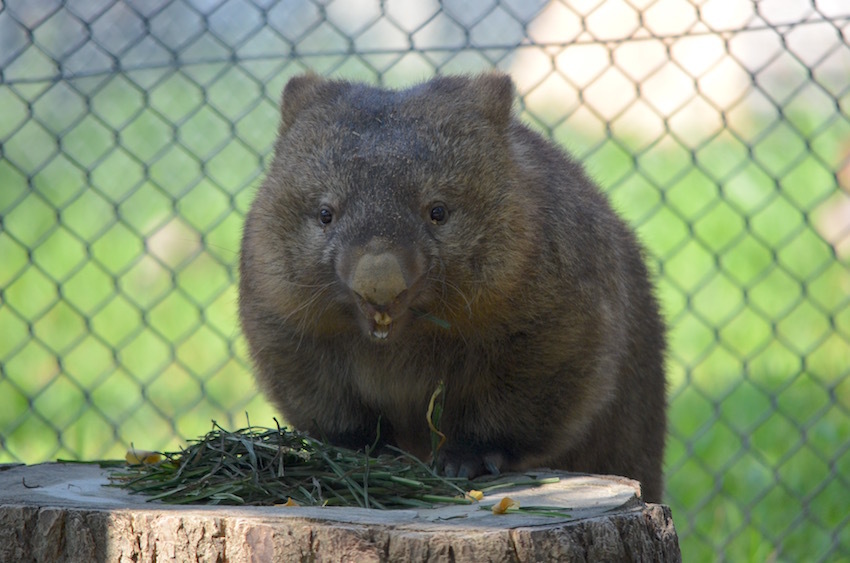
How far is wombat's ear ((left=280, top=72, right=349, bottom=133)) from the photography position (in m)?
4.02

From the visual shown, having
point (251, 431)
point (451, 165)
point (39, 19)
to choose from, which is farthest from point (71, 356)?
point (451, 165)

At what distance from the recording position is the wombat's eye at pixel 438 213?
3516 millimetres

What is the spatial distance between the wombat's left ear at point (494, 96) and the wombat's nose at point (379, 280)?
886mm

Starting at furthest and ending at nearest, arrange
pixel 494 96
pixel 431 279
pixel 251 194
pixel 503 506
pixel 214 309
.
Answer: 1. pixel 214 309
2. pixel 251 194
3. pixel 494 96
4. pixel 431 279
5. pixel 503 506

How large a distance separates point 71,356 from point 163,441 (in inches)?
47.1

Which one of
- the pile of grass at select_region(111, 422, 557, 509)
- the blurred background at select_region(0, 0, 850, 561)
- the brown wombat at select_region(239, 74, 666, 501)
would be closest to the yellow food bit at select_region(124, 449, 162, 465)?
the pile of grass at select_region(111, 422, 557, 509)

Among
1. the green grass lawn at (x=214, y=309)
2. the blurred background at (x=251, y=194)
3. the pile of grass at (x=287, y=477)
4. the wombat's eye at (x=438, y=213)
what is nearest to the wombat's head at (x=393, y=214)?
the wombat's eye at (x=438, y=213)

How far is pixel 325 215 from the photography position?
11.8ft

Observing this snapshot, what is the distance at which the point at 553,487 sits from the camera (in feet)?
11.0

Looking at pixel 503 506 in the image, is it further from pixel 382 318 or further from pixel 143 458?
pixel 143 458

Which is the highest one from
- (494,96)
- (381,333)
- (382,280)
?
(494,96)

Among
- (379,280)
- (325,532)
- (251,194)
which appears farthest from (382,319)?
(251,194)

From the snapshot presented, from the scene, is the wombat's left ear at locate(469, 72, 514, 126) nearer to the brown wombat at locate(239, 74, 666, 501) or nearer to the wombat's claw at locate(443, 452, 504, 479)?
the brown wombat at locate(239, 74, 666, 501)

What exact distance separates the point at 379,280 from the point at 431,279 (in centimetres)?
34
